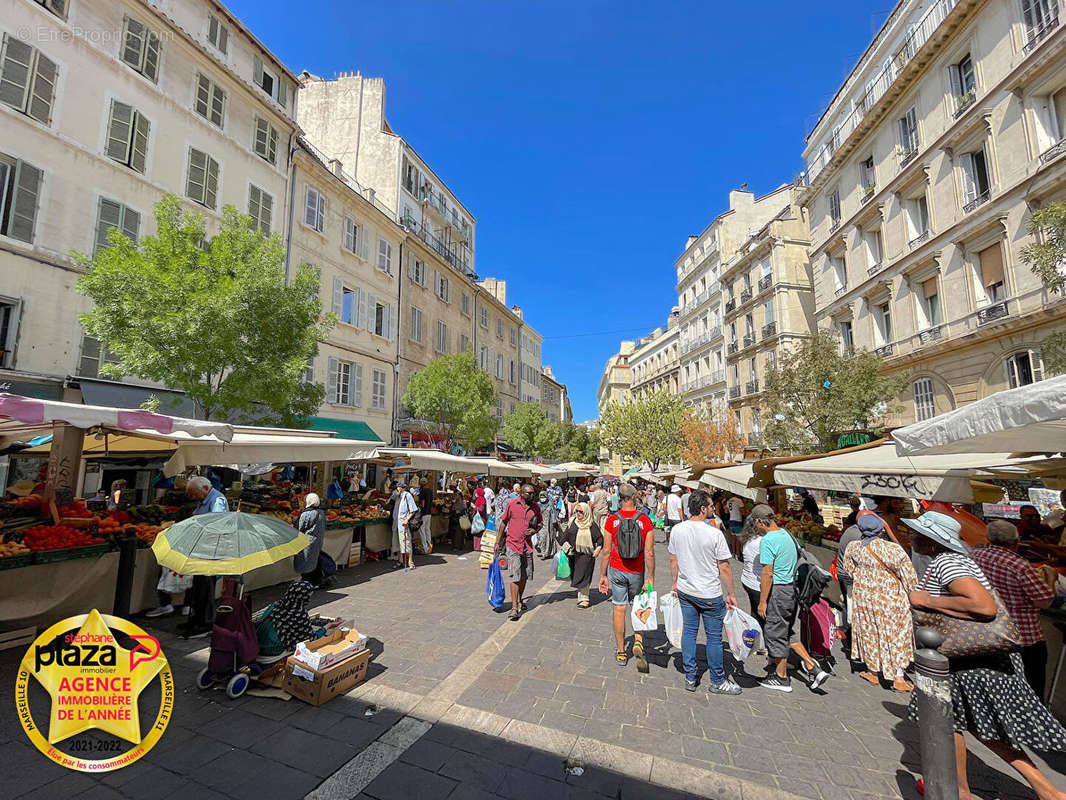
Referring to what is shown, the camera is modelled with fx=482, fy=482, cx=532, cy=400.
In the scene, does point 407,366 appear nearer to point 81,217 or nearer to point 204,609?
point 81,217

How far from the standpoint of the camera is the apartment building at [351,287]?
17.8 metres

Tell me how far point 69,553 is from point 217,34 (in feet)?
55.9

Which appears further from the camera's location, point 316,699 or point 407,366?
point 407,366

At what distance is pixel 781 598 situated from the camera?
4.91m

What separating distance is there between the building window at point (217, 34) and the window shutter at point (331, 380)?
1024cm

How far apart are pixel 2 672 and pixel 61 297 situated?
396 inches

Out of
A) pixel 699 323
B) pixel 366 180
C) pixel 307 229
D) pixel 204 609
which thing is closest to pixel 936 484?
pixel 204 609

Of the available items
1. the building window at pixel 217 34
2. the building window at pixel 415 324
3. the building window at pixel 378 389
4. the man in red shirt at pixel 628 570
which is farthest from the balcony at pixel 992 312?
the building window at pixel 217 34

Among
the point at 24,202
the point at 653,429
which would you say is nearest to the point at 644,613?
the point at 24,202

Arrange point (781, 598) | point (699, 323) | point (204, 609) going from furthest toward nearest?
point (699, 323) < point (204, 609) < point (781, 598)

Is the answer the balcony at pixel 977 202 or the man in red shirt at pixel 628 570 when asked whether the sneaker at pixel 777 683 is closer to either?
the man in red shirt at pixel 628 570

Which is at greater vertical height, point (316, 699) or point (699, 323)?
point (699, 323)

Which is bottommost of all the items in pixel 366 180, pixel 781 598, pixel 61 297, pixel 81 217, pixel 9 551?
pixel 781 598

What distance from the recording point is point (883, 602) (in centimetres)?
466
